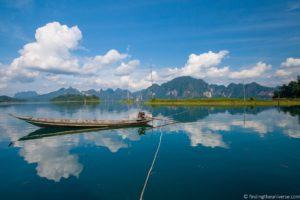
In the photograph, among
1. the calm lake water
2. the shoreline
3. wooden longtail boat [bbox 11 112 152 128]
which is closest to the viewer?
the calm lake water

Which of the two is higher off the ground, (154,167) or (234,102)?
(234,102)

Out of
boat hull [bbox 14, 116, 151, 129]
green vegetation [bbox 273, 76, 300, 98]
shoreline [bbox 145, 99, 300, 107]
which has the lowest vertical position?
boat hull [bbox 14, 116, 151, 129]

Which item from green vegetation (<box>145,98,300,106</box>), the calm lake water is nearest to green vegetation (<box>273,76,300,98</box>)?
green vegetation (<box>145,98,300,106</box>)

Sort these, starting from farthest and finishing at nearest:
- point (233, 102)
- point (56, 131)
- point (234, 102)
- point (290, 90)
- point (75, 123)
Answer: point (290, 90), point (234, 102), point (233, 102), point (75, 123), point (56, 131)

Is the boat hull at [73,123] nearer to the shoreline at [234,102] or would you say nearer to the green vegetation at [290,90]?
the shoreline at [234,102]

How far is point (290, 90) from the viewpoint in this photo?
10619 centimetres

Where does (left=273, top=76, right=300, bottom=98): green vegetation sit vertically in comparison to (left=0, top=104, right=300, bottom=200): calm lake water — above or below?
above

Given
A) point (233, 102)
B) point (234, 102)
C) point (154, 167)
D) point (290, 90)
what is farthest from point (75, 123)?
point (290, 90)

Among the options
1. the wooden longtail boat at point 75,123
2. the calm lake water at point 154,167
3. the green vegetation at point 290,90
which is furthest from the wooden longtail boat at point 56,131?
the green vegetation at point 290,90

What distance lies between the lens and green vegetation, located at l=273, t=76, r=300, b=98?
100394 mm

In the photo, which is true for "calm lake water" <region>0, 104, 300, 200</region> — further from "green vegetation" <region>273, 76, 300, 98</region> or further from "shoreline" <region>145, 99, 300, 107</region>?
"green vegetation" <region>273, 76, 300, 98</region>

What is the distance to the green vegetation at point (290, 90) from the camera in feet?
329

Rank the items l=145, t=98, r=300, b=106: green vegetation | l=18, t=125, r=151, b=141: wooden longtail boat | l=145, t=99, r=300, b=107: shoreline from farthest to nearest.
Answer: l=145, t=98, r=300, b=106: green vegetation
l=145, t=99, r=300, b=107: shoreline
l=18, t=125, r=151, b=141: wooden longtail boat

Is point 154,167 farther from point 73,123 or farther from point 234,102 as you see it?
point 234,102
